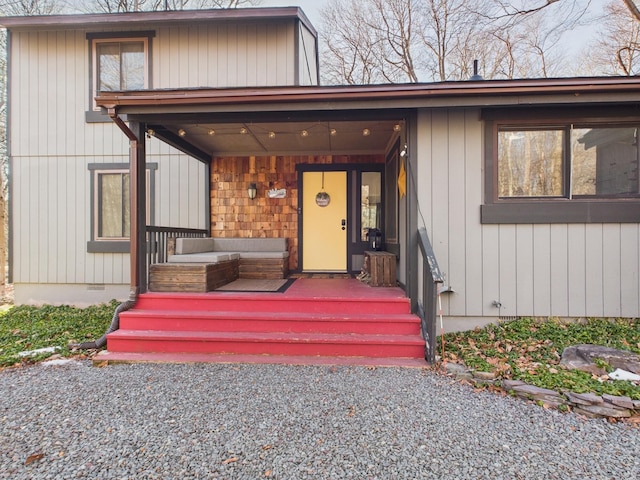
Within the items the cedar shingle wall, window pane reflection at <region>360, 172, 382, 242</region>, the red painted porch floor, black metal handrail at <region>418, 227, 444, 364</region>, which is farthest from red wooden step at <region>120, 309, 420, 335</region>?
window pane reflection at <region>360, 172, 382, 242</region>

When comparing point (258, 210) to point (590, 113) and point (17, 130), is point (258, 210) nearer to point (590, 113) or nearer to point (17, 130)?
point (17, 130)

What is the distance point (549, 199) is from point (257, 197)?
4385 mm

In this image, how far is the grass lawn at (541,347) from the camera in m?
2.54

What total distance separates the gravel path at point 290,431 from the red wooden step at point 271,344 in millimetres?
393

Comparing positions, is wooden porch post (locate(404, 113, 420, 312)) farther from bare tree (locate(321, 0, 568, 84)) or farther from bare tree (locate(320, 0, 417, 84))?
bare tree (locate(320, 0, 417, 84))

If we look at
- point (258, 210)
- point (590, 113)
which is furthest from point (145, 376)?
point (590, 113)

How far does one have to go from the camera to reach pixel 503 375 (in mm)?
2732

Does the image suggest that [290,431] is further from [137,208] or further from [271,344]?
[137,208]

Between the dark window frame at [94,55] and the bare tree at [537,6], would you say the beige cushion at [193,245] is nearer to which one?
the dark window frame at [94,55]

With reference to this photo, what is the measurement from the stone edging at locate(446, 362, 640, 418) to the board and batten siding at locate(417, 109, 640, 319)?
131 cm

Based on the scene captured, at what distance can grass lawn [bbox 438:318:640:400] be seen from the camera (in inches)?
100

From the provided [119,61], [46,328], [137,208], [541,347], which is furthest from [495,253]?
[119,61]

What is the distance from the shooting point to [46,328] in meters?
4.17

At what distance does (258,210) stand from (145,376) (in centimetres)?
353
